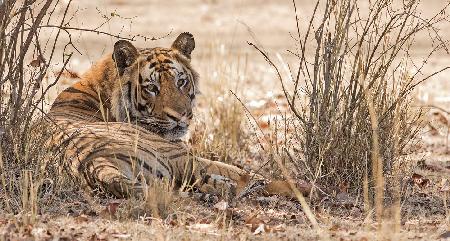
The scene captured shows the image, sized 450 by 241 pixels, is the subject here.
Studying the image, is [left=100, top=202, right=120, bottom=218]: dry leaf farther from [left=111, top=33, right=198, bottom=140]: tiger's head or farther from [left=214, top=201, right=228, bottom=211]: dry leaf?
[left=111, top=33, right=198, bottom=140]: tiger's head

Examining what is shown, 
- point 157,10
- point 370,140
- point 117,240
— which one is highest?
point 157,10

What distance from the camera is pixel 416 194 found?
648 centimetres

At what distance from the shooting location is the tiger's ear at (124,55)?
6.88m

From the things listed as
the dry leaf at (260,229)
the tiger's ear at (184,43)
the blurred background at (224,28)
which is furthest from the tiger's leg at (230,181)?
the blurred background at (224,28)

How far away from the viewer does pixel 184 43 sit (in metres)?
7.32

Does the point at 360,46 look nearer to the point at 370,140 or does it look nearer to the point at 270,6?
the point at 370,140

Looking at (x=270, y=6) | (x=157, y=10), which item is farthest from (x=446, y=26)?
(x=157, y=10)

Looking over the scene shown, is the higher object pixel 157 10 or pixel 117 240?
pixel 157 10

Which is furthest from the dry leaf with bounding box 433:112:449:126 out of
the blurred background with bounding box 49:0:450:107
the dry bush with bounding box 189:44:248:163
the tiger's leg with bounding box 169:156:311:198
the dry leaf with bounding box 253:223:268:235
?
Result: the dry leaf with bounding box 253:223:268:235

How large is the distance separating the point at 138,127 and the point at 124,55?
0.61 metres

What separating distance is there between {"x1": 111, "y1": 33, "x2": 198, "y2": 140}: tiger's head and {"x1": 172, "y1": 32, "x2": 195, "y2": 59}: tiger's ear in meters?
0.09

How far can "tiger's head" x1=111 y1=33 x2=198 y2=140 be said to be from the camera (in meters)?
6.95

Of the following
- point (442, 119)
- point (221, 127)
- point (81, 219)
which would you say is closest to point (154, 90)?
point (221, 127)

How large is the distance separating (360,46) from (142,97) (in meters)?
1.72
